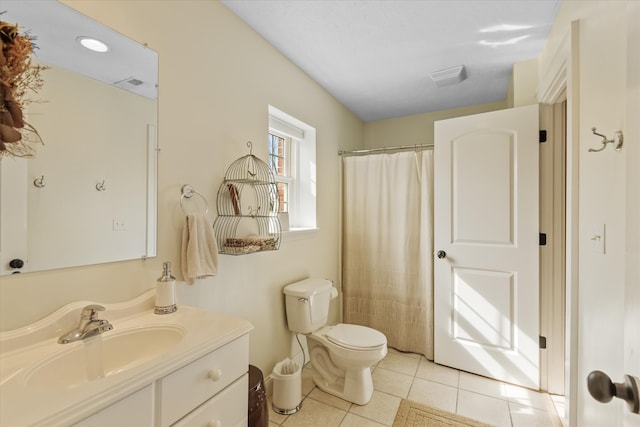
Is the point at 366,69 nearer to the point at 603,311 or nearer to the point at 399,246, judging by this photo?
the point at 399,246

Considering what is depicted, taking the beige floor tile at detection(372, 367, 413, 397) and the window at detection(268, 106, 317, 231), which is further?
the window at detection(268, 106, 317, 231)

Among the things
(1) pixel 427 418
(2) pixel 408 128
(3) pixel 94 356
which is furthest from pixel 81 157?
(2) pixel 408 128

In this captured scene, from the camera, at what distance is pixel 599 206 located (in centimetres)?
113

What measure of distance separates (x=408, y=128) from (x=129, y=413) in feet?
11.1

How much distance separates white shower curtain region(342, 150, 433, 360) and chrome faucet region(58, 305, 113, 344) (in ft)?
7.02

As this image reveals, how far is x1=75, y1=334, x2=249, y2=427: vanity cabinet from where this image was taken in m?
0.73

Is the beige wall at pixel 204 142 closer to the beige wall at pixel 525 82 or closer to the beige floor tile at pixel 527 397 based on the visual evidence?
the beige floor tile at pixel 527 397

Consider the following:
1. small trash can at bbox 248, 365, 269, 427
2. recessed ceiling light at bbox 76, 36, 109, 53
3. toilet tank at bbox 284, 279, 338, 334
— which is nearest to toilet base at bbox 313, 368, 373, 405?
toilet tank at bbox 284, 279, 338, 334

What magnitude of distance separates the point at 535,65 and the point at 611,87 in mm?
1451

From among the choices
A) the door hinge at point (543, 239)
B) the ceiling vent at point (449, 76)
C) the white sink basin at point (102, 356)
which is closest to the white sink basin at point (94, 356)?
the white sink basin at point (102, 356)

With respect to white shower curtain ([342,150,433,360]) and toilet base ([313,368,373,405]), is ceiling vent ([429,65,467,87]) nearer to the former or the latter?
white shower curtain ([342,150,433,360])

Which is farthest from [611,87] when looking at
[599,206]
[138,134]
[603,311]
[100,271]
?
[100,271]

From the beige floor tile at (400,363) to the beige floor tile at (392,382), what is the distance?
6cm

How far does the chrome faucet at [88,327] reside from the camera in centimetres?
94
